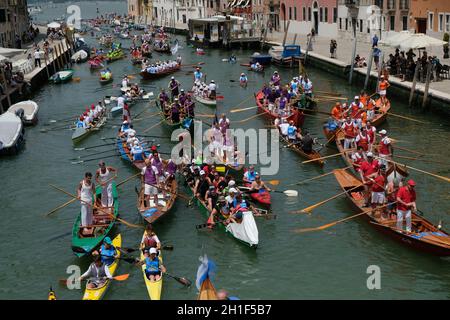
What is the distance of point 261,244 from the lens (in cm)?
2031

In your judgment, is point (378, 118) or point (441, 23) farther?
point (441, 23)

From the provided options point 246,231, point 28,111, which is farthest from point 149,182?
point 28,111

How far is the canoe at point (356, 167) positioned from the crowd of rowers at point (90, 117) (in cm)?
1465

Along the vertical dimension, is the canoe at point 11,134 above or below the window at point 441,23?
below

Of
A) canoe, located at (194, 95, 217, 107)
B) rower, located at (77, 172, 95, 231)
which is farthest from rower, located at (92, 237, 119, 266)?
canoe, located at (194, 95, 217, 107)

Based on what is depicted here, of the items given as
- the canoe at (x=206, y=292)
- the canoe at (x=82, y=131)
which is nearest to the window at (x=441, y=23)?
the canoe at (x=82, y=131)

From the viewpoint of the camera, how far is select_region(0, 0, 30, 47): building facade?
6488 cm

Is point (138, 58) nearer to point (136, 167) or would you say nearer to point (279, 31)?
point (279, 31)

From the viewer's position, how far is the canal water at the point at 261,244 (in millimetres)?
17750

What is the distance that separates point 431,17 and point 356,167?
32.5m

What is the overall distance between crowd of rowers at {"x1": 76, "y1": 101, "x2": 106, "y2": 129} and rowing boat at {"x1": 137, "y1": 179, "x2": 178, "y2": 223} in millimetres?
12901

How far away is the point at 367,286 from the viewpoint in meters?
17.7

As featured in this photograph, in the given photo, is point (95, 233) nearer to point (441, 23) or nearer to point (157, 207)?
point (157, 207)

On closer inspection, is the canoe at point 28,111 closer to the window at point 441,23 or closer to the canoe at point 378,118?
the canoe at point 378,118
